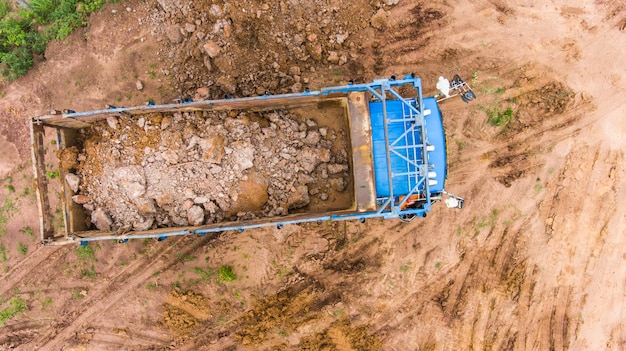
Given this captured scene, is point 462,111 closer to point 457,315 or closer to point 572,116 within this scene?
point 572,116

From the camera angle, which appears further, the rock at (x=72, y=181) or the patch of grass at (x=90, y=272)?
the patch of grass at (x=90, y=272)

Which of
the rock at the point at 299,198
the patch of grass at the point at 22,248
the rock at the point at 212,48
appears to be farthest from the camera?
the patch of grass at the point at 22,248

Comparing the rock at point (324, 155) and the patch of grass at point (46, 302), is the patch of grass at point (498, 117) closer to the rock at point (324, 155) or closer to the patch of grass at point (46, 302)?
the rock at point (324, 155)

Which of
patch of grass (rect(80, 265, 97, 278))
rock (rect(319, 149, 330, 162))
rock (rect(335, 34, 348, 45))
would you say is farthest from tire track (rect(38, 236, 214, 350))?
rock (rect(335, 34, 348, 45))

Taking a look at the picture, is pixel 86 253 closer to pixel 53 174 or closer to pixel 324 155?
pixel 53 174

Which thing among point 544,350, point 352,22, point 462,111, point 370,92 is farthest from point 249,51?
point 544,350

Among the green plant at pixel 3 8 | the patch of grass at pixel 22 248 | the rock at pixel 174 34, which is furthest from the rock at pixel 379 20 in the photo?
the patch of grass at pixel 22 248

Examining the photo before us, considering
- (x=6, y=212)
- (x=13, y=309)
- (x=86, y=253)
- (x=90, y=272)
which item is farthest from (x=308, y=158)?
(x=13, y=309)
